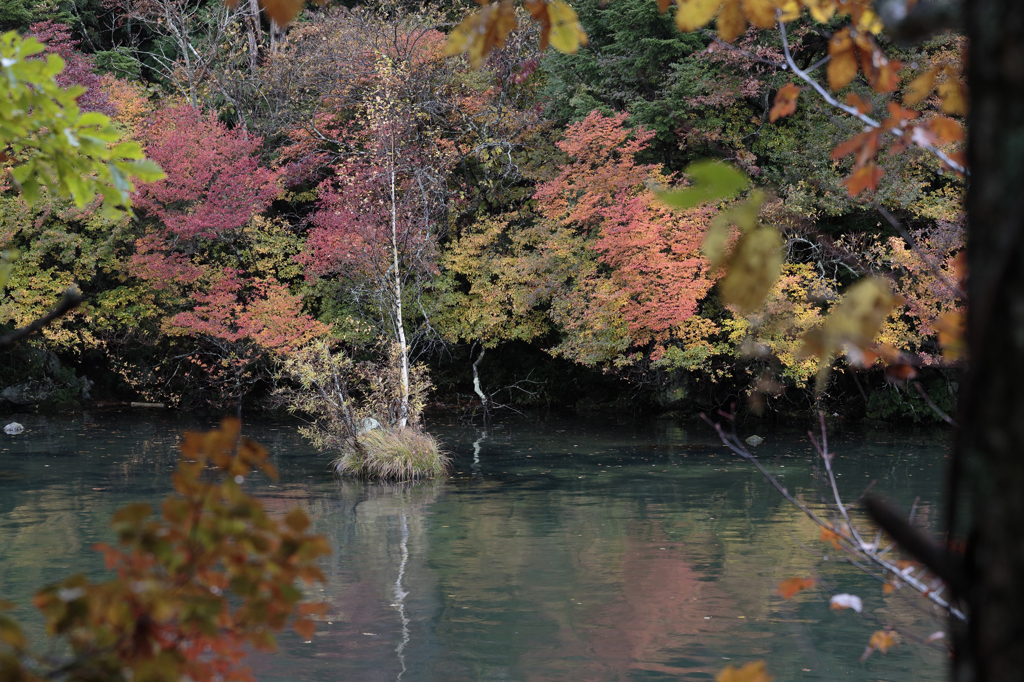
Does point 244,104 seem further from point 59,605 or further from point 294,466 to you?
point 59,605

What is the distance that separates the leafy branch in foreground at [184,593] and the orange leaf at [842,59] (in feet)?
4.38

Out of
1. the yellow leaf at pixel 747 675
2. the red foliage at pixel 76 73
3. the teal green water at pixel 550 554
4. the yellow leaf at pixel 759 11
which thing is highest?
the red foliage at pixel 76 73

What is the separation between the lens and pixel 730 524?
9969 millimetres

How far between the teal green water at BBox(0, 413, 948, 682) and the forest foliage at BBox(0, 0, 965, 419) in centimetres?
278

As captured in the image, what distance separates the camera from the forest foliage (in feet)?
53.4

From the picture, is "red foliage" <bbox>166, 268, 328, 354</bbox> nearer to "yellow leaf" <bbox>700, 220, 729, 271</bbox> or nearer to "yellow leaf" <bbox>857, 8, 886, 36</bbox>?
"yellow leaf" <bbox>857, 8, 886, 36</bbox>

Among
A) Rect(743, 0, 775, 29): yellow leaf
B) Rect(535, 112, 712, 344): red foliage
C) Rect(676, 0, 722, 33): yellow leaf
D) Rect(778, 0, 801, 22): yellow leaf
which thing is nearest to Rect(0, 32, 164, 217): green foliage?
Rect(676, 0, 722, 33): yellow leaf

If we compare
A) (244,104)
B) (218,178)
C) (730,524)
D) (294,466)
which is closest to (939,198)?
(730,524)

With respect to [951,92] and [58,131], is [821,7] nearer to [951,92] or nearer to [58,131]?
[951,92]

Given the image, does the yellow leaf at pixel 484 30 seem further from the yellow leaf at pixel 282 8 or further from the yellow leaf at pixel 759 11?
the yellow leaf at pixel 759 11

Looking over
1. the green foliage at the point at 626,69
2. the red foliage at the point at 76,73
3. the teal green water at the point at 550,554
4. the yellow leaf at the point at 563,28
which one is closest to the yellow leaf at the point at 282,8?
the yellow leaf at the point at 563,28

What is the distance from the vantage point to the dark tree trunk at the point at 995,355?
0.75 metres

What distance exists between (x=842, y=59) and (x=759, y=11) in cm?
22

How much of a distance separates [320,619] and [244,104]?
668 inches
